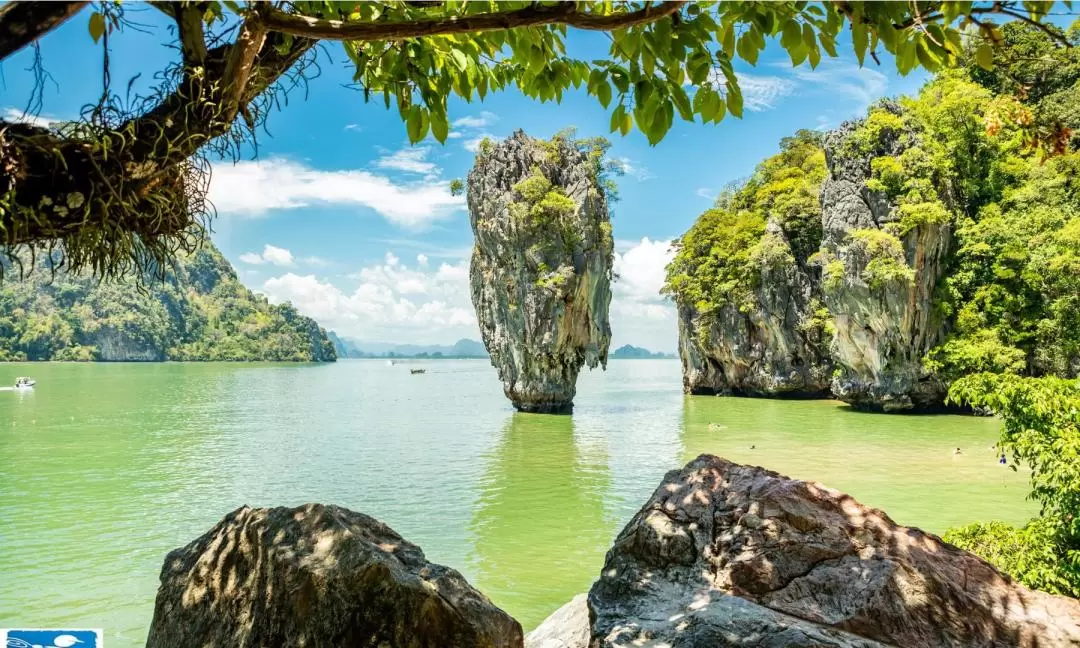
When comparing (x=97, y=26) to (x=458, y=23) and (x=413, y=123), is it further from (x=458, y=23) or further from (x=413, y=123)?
(x=458, y=23)

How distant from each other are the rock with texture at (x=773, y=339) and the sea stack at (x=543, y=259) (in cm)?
1072

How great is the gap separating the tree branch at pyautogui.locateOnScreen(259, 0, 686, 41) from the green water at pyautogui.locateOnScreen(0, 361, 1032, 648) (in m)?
6.57

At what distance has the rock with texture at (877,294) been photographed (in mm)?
24484

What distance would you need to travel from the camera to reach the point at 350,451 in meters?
19.9

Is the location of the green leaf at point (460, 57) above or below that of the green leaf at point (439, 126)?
above

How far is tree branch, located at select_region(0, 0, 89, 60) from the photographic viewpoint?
1.69 meters

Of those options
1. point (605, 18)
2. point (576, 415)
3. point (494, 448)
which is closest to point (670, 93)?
point (605, 18)

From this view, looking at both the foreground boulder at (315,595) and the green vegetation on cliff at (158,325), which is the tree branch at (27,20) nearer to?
the foreground boulder at (315,595)

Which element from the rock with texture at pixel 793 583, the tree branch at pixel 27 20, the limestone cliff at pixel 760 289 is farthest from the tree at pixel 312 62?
the limestone cliff at pixel 760 289

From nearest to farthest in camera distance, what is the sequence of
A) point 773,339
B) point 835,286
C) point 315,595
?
point 315,595 < point 835,286 < point 773,339

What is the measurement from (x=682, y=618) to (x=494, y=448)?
57.4 feet

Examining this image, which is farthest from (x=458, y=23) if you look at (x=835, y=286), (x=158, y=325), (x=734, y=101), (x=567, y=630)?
(x=158, y=325)

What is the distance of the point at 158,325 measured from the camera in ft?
355

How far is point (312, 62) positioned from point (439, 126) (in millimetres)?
509
